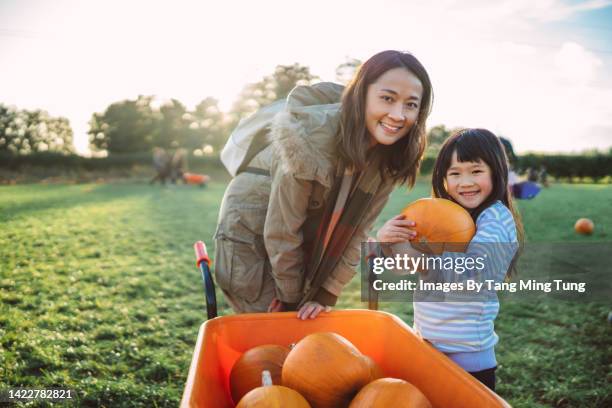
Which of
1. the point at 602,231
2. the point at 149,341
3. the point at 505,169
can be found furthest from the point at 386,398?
the point at 602,231

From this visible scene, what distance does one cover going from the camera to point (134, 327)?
375cm

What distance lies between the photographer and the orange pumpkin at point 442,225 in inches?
71.8

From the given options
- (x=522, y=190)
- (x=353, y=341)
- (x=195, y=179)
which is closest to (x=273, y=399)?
(x=353, y=341)

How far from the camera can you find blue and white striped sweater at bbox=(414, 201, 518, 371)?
177 centimetres

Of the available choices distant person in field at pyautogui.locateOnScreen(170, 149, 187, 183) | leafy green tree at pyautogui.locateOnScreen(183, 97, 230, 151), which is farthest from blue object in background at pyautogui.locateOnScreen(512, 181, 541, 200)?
leafy green tree at pyautogui.locateOnScreen(183, 97, 230, 151)

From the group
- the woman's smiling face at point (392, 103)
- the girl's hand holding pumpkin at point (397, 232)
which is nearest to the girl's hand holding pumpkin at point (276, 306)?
the girl's hand holding pumpkin at point (397, 232)

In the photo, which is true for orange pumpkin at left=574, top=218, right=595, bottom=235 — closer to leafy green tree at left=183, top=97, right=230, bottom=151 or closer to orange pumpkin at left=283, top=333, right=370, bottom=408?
orange pumpkin at left=283, top=333, right=370, bottom=408

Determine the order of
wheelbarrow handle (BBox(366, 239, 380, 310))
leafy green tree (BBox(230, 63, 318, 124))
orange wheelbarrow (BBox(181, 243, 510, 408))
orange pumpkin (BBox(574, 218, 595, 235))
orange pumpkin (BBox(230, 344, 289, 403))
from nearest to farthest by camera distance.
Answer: orange wheelbarrow (BBox(181, 243, 510, 408)), orange pumpkin (BBox(230, 344, 289, 403)), wheelbarrow handle (BBox(366, 239, 380, 310)), orange pumpkin (BBox(574, 218, 595, 235)), leafy green tree (BBox(230, 63, 318, 124))

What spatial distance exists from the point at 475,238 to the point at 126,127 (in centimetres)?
5109

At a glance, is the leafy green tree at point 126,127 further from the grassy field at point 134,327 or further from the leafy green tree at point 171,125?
the grassy field at point 134,327

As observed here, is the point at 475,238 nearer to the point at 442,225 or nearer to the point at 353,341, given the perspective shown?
the point at 442,225

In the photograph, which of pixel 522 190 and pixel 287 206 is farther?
pixel 522 190

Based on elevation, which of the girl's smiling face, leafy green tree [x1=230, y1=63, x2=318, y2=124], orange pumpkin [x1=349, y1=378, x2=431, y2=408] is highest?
leafy green tree [x1=230, y1=63, x2=318, y2=124]

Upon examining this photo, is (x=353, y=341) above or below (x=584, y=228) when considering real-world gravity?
above
